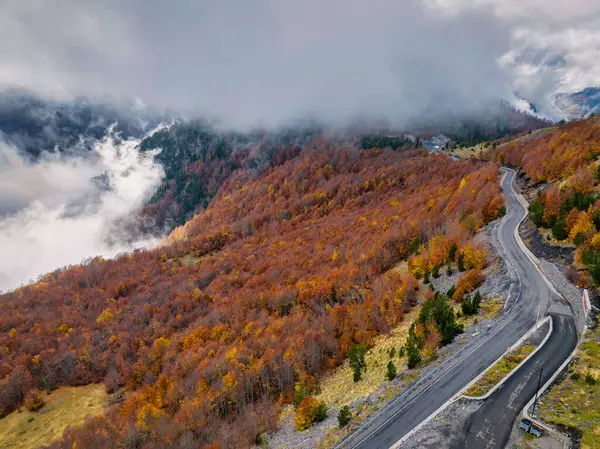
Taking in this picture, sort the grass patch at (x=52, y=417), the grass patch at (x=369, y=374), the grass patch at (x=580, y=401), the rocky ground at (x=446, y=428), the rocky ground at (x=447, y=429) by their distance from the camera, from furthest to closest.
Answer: the grass patch at (x=52, y=417) < the grass patch at (x=369, y=374) < the rocky ground at (x=446, y=428) < the rocky ground at (x=447, y=429) < the grass patch at (x=580, y=401)

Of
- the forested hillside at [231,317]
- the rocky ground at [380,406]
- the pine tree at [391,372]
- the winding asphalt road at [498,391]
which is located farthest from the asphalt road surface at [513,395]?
the forested hillside at [231,317]

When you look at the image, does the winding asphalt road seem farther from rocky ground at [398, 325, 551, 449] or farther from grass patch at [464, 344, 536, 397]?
grass patch at [464, 344, 536, 397]

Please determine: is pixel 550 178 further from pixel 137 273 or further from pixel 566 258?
pixel 137 273

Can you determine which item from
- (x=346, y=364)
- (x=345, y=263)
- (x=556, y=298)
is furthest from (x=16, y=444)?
(x=556, y=298)

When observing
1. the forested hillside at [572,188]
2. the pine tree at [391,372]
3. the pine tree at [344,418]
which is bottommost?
the pine tree at [344,418]

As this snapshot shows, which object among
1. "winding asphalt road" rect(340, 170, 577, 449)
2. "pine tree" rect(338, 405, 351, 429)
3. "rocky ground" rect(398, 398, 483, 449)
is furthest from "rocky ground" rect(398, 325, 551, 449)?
"pine tree" rect(338, 405, 351, 429)

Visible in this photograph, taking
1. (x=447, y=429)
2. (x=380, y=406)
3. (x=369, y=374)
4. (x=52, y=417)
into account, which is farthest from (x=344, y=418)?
(x=52, y=417)

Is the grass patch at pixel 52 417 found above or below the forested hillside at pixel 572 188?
below

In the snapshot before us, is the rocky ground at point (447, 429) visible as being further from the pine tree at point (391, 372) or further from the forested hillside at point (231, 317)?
the forested hillside at point (231, 317)
